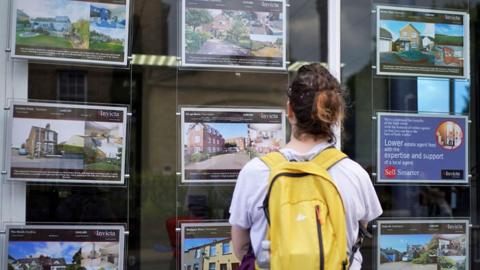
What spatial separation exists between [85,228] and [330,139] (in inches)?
76.9

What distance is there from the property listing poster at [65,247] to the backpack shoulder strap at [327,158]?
187cm

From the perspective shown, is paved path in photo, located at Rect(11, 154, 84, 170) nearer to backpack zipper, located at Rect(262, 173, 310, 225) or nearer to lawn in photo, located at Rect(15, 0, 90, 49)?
lawn in photo, located at Rect(15, 0, 90, 49)

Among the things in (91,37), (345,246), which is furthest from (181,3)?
(345,246)

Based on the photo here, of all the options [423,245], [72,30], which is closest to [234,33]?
[72,30]

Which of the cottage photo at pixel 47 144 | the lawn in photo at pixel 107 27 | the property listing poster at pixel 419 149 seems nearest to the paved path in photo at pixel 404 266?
the property listing poster at pixel 419 149

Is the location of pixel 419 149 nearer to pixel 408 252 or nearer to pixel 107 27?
pixel 408 252

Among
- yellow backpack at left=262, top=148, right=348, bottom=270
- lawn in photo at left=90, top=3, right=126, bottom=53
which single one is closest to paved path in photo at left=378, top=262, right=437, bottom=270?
yellow backpack at left=262, top=148, right=348, bottom=270

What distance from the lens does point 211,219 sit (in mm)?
3619

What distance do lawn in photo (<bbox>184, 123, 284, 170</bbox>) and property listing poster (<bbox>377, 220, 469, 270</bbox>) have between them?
1056 mm

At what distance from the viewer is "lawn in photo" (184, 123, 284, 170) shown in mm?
3557

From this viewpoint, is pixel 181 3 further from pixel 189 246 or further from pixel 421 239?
pixel 421 239

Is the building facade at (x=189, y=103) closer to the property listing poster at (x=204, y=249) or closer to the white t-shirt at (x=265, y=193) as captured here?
the property listing poster at (x=204, y=249)

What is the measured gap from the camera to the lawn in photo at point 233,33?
359 centimetres

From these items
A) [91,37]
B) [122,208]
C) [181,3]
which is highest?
[181,3]
